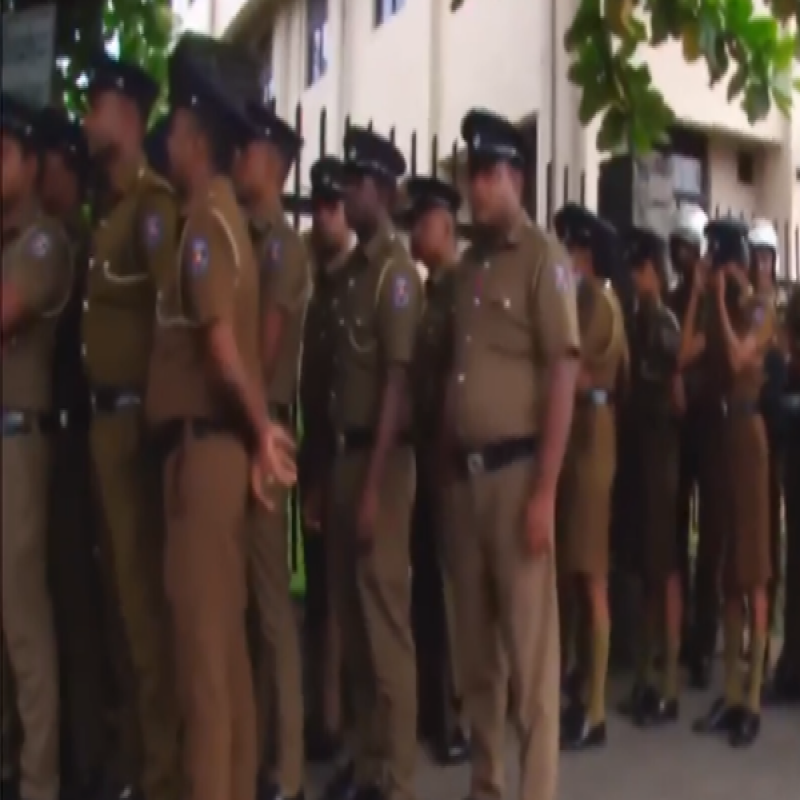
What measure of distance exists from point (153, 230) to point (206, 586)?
0.98 metres

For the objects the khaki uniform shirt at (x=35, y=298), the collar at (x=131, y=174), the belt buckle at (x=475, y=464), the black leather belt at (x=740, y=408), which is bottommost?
the belt buckle at (x=475, y=464)

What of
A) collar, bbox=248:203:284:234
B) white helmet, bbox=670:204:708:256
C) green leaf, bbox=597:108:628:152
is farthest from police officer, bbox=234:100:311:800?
white helmet, bbox=670:204:708:256

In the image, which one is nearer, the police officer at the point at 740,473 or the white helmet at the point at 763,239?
the police officer at the point at 740,473

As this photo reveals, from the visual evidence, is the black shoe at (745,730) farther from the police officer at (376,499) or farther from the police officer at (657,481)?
the police officer at (376,499)

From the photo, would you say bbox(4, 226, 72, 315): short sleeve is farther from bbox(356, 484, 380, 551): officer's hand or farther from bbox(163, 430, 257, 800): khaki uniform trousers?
bbox(356, 484, 380, 551): officer's hand

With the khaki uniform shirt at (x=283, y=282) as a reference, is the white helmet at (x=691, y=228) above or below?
above

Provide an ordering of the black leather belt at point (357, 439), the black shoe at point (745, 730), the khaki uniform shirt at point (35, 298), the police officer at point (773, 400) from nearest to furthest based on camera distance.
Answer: the khaki uniform shirt at point (35, 298)
the black leather belt at point (357, 439)
the black shoe at point (745, 730)
the police officer at point (773, 400)

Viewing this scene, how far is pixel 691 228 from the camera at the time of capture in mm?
6387

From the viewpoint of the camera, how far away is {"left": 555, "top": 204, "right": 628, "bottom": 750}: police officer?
5.22m

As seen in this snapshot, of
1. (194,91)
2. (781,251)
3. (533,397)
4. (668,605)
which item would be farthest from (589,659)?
(781,251)

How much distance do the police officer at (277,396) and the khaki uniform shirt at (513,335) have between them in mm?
544

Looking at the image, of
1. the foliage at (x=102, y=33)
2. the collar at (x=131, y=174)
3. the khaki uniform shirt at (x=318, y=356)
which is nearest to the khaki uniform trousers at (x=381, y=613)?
the khaki uniform shirt at (x=318, y=356)

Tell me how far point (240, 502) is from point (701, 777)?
7.72 ft

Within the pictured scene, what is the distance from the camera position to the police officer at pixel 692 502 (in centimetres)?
596
